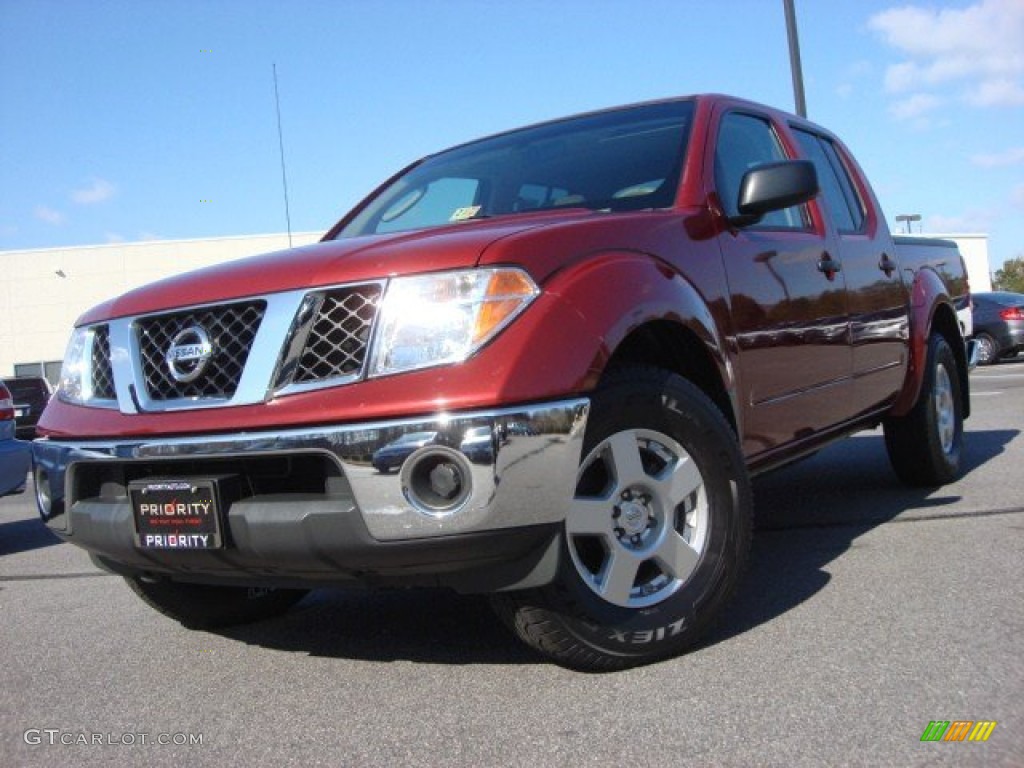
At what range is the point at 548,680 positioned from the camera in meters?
2.74

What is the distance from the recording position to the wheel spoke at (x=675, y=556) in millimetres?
2816

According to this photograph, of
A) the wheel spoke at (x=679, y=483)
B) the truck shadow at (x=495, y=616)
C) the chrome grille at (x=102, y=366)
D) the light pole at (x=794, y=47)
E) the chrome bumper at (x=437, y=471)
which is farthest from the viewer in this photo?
the light pole at (x=794, y=47)

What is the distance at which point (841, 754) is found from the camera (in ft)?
7.04

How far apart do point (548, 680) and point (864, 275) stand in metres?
2.67

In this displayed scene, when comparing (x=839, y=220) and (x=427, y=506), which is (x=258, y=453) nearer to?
(x=427, y=506)

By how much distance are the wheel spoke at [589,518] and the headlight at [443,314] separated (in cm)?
52

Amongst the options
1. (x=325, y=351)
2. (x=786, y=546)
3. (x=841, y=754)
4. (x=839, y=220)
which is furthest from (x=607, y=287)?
(x=839, y=220)

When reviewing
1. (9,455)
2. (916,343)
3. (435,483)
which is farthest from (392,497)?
(9,455)

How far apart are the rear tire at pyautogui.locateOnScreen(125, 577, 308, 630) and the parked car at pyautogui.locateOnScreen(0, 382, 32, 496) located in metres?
3.20

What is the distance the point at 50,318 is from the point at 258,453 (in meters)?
37.0

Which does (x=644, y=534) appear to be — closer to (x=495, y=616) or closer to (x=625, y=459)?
(x=625, y=459)

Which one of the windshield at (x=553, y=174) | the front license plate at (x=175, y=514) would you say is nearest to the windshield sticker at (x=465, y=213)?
the windshield at (x=553, y=174)

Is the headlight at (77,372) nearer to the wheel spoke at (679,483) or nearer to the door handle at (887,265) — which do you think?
the wheel spoke at (679,483)

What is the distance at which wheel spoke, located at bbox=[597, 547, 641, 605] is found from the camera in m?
2.69
